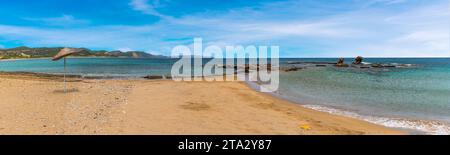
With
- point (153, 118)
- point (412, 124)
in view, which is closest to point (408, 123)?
point (412, 124)

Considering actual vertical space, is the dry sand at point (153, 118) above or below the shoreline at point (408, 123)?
above

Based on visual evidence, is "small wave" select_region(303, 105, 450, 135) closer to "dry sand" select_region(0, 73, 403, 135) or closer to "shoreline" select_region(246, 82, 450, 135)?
"shoreline" select_region(246, 82, 450, 135)

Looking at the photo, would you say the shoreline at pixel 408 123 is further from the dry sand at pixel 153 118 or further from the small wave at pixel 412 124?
the dry sand at pixel 153 118

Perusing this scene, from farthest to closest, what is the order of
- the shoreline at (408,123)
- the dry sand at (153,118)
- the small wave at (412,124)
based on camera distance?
the small wave at (412,124), the shoreline at (408,123), the dry sand at (153,118)

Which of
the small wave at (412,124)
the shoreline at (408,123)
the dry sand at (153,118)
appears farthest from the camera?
the small wave at (412,124)

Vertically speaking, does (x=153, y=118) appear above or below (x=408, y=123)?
above

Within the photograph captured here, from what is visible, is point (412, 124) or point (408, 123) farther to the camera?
point (408, 123)

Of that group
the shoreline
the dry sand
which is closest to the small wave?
the shoreline

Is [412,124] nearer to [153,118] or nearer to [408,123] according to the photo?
[408,123]

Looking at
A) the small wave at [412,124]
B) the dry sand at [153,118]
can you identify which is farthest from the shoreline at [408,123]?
the dry sand at [153,118]

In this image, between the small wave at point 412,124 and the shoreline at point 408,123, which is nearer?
the shoreline at point 408,123
